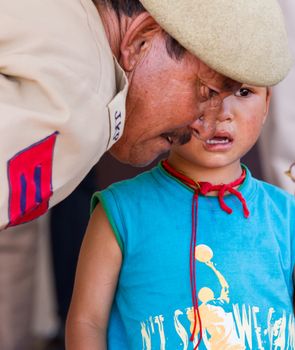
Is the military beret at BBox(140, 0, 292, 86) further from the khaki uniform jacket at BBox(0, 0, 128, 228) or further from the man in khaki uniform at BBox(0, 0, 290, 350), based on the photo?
the khaki uniform jacket at BBox(0, 0, 128, 228)

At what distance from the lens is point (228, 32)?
1.86 metres

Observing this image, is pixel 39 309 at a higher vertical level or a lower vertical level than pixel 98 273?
lower

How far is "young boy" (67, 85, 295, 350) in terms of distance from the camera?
215 cm

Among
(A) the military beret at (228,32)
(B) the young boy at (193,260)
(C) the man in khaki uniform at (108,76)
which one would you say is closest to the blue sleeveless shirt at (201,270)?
(B) the young boy at (193,260)

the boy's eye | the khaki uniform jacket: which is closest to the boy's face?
the boy's eye

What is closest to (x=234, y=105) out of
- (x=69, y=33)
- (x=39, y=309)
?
(x=69, y=33)

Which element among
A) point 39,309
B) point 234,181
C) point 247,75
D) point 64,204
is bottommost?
point 39,309

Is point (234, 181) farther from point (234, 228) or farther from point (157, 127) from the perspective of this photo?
point (157, 127)

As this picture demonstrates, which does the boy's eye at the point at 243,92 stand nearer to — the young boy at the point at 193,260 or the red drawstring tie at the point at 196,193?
the young boy at the point at 193,260

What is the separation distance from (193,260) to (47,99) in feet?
2.18

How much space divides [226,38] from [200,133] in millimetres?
330

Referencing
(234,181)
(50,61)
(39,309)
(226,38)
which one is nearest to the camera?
(50,61)

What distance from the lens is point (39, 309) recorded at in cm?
461

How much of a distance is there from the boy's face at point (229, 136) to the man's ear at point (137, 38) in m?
0.34
